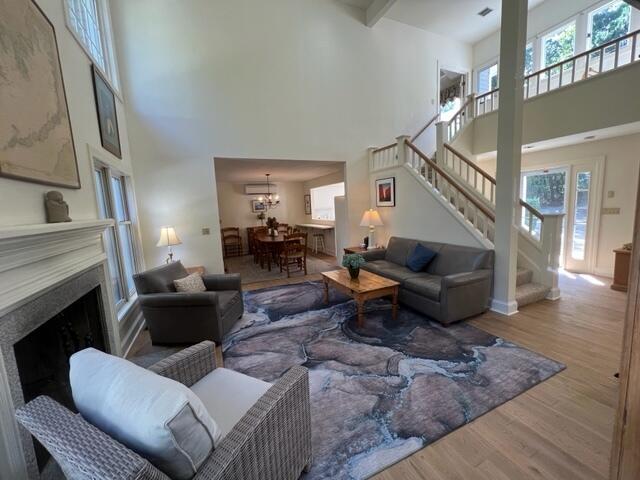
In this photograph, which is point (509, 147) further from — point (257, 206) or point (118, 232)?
point (257, 206)

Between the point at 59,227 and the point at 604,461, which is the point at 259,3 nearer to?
the point at 59,227

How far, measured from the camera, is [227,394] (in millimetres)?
1438

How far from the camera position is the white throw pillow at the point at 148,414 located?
797 millimetres

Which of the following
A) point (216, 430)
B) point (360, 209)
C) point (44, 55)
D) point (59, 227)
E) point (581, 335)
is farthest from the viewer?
point (360, 209)

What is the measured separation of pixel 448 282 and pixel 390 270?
3.70ft

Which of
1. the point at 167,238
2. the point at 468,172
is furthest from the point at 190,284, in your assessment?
the point at 468,172

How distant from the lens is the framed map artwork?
1.43 m

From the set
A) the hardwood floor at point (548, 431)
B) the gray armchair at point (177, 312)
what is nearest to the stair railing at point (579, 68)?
the hardwood floor at point (548, 431)

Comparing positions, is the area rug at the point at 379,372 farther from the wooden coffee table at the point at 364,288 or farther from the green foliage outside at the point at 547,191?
the green foliage outside at the point at 547,191

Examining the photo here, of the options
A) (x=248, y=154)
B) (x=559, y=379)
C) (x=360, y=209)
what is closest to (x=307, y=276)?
(x=360, y=209)

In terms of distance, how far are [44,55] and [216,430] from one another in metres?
2.60

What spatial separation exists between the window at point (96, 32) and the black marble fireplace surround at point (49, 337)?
2.34 metres

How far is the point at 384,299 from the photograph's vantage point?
3918mm

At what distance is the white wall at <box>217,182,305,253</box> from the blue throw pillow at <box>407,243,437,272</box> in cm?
565
